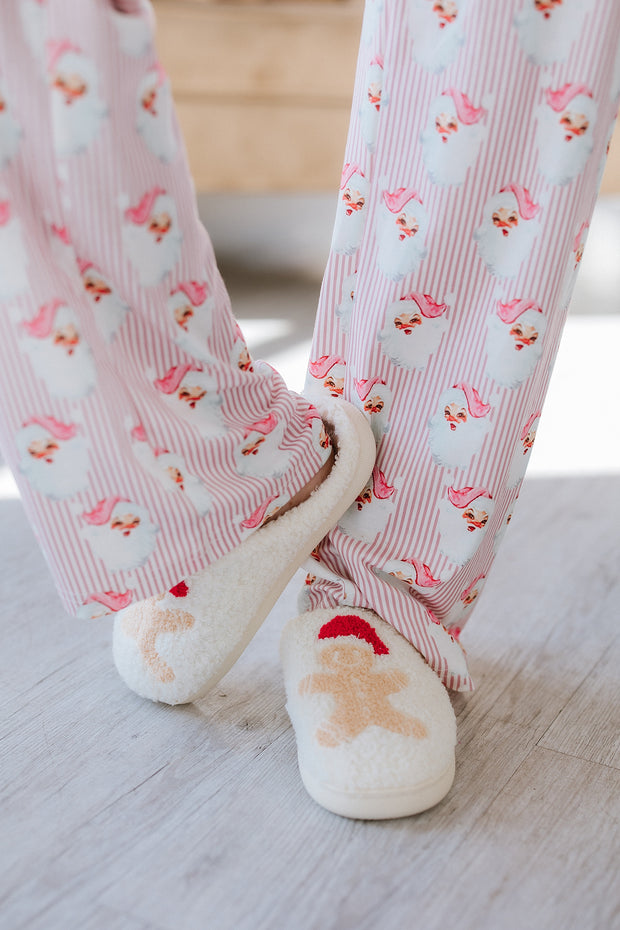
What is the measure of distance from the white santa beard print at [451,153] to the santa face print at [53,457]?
291mm

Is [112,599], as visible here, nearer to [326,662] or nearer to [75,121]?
[326,662]

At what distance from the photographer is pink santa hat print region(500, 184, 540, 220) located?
2.11ft

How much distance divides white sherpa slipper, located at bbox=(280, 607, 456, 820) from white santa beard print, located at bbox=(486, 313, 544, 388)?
8.0 inches

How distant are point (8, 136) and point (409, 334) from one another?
0.30 metres

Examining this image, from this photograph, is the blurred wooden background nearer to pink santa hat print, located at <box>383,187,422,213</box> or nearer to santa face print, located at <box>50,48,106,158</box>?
pink santa hat print, located at <box>383,187,422,213</box>

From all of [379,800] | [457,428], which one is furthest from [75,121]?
[379,800]

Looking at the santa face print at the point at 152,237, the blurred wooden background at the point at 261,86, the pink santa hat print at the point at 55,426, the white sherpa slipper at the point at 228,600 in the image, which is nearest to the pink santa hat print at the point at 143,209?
the santa face print at the point at 152,237

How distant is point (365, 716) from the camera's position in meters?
0.65

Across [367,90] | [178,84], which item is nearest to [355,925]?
[367,90]

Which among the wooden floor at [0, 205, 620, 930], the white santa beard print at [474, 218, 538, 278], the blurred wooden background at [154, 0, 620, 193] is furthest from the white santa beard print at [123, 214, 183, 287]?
the blurred wooden background at [154, 0, 620, 193]

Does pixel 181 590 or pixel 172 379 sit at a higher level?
pixel 172 379

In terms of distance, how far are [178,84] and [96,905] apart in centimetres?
192

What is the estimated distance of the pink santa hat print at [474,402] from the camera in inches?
27.0

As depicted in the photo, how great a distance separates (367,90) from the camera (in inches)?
27.3
